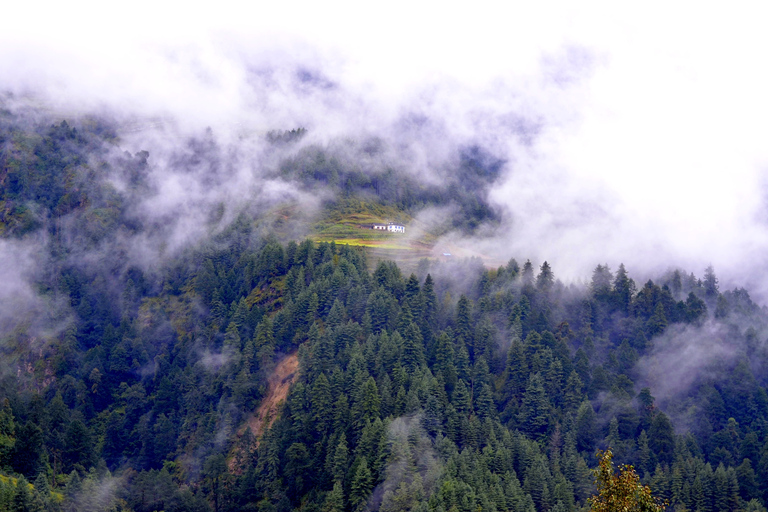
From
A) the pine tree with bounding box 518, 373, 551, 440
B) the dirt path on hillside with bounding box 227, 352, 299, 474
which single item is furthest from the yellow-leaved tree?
the dirt path on hillside with bounding box 227, 352, 299, 474

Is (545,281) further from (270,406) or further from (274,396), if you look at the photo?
(270,406)

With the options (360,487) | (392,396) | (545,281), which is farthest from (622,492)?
(545,281)

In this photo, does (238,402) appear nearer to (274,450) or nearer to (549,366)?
(274,450)

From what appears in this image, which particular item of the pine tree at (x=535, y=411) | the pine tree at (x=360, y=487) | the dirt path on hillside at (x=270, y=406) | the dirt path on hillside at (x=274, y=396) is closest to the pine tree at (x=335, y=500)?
the pine tree at (x=360, y=487)

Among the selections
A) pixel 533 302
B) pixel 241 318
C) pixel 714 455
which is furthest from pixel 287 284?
pixel 714 455

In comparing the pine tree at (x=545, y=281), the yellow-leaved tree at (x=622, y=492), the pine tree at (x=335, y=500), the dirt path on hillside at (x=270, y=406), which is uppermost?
the pine tree at (x=545, y=281)

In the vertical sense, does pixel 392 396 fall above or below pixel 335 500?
above

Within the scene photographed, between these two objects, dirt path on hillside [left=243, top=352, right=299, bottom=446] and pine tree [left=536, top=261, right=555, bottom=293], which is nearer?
dirt path on hillside [left=243, top=352, right=299, bottom=446]

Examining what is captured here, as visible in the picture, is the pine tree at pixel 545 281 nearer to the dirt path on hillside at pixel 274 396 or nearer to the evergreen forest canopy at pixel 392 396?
the evergreen forest canopy at pixel 392 396

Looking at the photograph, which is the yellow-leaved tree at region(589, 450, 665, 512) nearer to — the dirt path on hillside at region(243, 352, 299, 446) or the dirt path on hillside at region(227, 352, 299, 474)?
the dirt path on hillside at region(227, 352, 299, 474)
